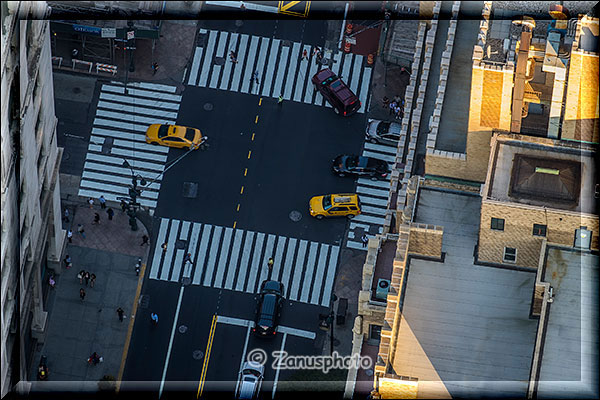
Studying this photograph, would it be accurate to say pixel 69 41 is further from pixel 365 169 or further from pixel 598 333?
pixel 598 333

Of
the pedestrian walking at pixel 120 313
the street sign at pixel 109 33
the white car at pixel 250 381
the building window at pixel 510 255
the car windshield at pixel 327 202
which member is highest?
the street sign at pixel 109 33

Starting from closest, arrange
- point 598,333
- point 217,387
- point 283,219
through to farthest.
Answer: point 598,333, point 217,387, point 283,219

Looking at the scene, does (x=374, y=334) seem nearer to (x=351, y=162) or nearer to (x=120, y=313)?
(x=120, y=313)

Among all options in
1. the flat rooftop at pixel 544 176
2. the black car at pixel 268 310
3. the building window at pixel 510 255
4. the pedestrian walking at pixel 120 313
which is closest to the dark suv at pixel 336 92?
the black car at pixel 268 310

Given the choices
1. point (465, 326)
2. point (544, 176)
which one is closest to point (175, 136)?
point (465, 326)

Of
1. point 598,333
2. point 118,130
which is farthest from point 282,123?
point 598,333

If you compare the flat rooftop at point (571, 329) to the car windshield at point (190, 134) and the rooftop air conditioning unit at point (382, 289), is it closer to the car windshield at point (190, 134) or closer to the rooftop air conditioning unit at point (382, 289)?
the rooftop air conditioning unit at point (382, 289)
